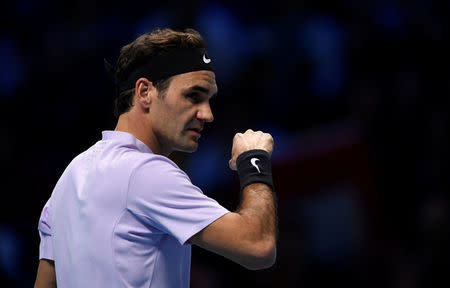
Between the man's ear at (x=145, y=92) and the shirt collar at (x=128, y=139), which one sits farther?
the man's ear at (x=145, y=92)

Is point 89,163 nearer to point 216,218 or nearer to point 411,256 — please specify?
point 216,218

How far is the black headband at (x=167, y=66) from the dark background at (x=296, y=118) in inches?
148

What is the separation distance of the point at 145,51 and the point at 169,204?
80 centimetres

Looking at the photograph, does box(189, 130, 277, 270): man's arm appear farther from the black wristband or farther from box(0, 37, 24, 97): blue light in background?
box(0, 37, 24, 97): blue light in background

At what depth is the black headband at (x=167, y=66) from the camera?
3.10m

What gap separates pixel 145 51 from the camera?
314 cm

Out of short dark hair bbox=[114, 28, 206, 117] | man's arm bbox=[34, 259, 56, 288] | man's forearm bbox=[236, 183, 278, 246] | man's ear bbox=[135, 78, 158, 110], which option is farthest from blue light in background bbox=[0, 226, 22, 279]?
man's forearm bbox=[236, 183, 278, 246]

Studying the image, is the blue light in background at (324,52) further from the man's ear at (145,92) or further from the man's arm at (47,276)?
the man's arm at (47,276)

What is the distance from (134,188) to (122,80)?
2.38 feet

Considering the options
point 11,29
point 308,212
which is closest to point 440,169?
point 308,212

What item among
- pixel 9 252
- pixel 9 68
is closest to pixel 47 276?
pixel 9 252

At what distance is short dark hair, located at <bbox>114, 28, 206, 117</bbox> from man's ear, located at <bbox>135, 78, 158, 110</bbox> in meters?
0.02

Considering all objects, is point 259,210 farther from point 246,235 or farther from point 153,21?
point 153,21

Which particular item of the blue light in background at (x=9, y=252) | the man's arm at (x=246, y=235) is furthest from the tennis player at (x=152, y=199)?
the blue light in background at (x=9, y=252)
